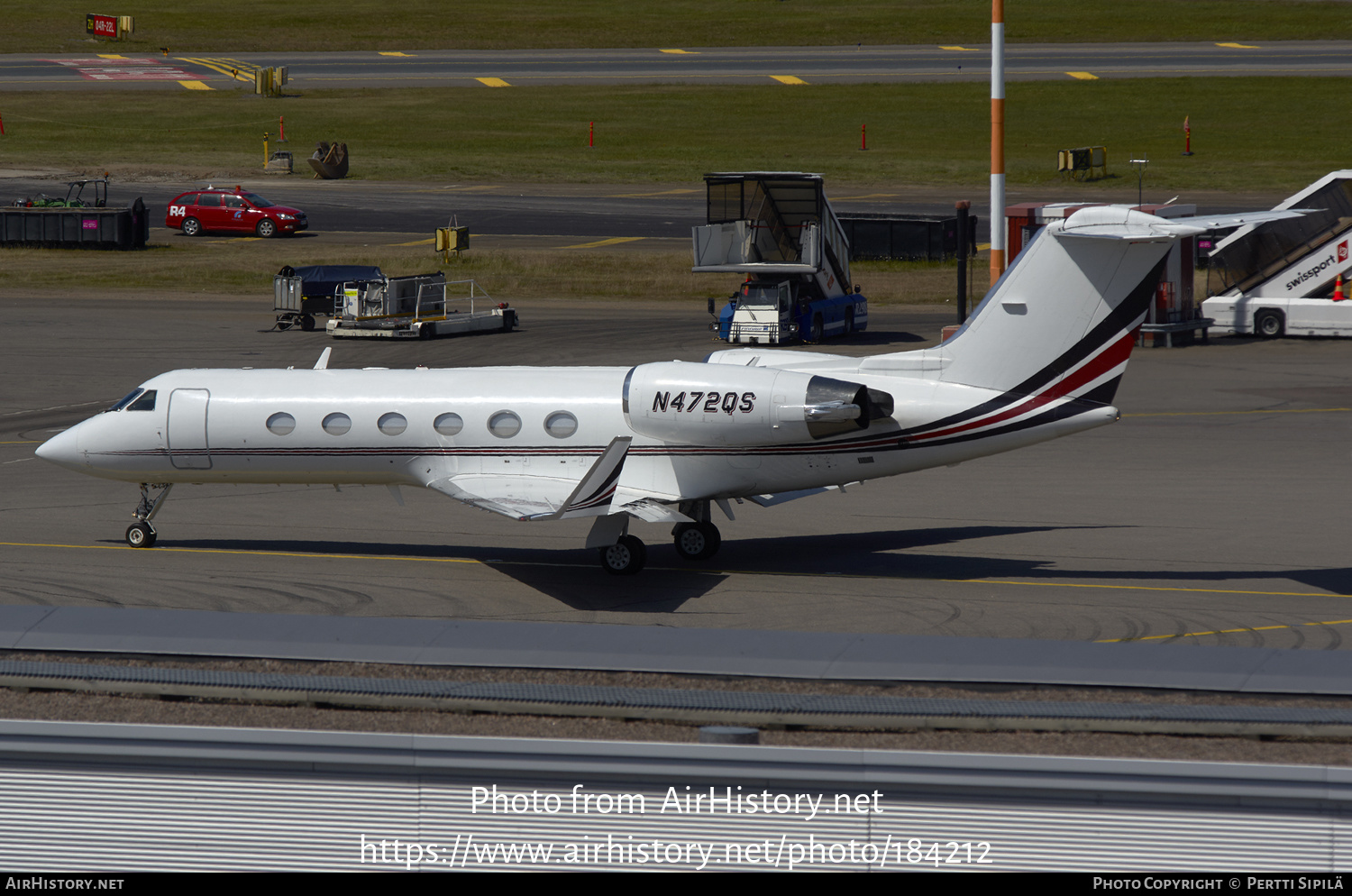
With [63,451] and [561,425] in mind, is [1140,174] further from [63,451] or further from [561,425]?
[63,451]

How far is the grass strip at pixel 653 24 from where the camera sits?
110000mm

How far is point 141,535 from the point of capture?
2241 centimetres

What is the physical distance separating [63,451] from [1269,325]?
35.5 metres

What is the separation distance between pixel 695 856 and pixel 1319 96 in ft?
295

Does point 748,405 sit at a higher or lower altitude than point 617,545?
higher

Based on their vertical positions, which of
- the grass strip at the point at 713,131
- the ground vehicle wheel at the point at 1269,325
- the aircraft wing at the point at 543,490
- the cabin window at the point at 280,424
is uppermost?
the grass strip at the point at 713,131

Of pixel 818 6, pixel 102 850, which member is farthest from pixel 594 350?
pixel 818 6

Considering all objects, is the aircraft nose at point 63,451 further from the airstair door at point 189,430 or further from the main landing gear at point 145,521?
the airstair door at point 189,430

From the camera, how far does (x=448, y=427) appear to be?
21047mm

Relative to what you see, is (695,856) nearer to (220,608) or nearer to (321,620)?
(321,620)

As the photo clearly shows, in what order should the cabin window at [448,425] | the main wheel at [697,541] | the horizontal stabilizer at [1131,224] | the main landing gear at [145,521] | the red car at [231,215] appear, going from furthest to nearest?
the red car at [231,215] → the main landing gear at [145,521] → the main wheel at [697,541] → the cabin window at [448,425] → the horizontal stabilizer at [1131,224]

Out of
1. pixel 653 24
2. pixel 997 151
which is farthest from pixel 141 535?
pixel 653 24

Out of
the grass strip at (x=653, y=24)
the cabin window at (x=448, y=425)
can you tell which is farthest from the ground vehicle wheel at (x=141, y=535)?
the grass strip at (x=653, y=24)

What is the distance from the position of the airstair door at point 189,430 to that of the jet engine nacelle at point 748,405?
689cm
